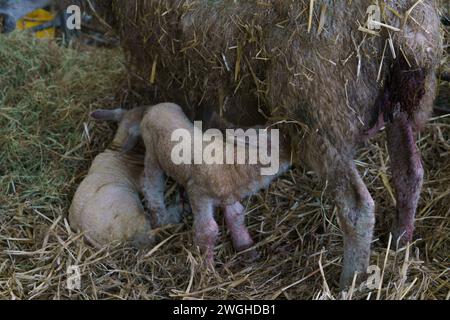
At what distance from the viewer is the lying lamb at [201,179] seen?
3.00 metres

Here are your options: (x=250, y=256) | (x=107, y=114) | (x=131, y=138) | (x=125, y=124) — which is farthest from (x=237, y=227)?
(x=107, y=114)

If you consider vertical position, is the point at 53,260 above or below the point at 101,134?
below

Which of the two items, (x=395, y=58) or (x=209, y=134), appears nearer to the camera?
(x=395, y=58)

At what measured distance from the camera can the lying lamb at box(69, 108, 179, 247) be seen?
11.0 feet

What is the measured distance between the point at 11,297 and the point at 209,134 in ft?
4.13

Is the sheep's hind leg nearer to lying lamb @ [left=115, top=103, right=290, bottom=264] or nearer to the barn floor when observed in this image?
the barn floor

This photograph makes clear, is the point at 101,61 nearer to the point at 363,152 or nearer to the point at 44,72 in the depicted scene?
the point at 44,72

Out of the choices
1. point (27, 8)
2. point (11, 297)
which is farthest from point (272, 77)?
point (27, 8)

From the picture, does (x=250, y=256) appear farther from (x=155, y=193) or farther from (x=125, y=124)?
(x=125, y=124)

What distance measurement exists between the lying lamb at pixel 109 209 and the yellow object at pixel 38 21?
2.42m

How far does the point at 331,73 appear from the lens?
8.61 ft

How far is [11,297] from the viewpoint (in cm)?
297

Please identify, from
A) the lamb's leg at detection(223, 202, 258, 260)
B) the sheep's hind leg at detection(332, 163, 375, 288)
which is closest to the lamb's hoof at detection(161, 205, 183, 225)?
the lamb's leg at detection(223, 202, 258, 260)

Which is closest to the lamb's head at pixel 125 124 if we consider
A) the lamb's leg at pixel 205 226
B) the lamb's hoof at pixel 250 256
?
the lamb's leg at pixel 205 226
